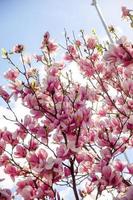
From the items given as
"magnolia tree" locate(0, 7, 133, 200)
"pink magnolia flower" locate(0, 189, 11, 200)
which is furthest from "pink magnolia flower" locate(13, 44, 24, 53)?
"pink magnolia flower" locate(0, 189, 11, 200)

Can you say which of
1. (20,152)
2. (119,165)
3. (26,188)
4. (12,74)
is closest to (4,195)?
(26,188)

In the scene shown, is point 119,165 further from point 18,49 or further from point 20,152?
point 18,49

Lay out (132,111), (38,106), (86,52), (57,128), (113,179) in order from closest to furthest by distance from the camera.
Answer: (113,179)
(57,128)
(38,106)
(132,111)
(86,52)

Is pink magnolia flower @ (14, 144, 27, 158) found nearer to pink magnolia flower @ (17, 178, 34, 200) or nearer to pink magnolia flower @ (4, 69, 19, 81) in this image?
pink magnolia flower @ (17, 178, 34, 200)

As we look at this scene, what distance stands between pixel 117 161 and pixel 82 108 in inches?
26.4

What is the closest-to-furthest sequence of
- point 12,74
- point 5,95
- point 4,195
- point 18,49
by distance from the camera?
point 4,195, point 5,95, point 18,49, point 12,74

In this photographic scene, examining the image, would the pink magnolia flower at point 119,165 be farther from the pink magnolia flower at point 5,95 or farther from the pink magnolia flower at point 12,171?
the pink magnolia flower at point 5,95

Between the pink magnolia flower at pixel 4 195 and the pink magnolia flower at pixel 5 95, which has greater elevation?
the pink magnolia flower at pixel 5 95

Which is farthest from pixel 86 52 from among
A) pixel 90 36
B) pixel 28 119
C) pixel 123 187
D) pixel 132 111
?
pixel 123 187

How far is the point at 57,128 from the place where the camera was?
3461 millimetres

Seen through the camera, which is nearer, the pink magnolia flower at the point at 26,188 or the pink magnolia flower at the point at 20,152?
the pink magnolia flower at the point at 26,188

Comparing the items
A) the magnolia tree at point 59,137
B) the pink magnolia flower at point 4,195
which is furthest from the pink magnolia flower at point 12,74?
the pink magnolia flower at point 4,195

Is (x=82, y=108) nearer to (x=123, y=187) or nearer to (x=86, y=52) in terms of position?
(x=123, y=187)

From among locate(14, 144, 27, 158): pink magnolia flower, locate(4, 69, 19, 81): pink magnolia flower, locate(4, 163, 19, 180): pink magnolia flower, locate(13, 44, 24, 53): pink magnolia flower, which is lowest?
locate(4, 163, 19, 180): pink magnolia flower
